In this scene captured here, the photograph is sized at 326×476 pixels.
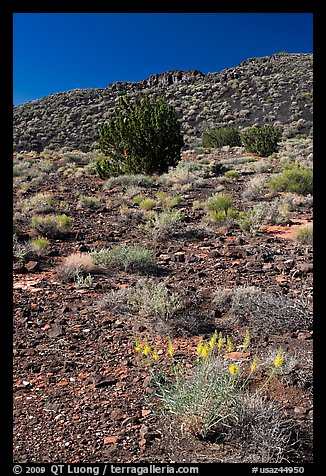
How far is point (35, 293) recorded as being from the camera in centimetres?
553

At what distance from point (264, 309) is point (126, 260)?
255cm

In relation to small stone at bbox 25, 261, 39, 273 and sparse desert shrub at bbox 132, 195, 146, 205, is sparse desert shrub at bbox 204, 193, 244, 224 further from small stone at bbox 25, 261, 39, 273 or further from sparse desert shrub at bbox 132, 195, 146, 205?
small stone at bbox 25, 261, 39, 273

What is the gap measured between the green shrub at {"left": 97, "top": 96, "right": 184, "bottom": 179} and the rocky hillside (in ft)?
62.8

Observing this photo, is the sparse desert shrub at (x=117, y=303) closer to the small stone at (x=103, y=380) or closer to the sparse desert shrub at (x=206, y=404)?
the small stone at (x=103, y=380)

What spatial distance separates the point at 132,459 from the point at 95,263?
424 cm

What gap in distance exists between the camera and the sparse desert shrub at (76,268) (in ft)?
19.9

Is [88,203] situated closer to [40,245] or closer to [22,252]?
[40,245]

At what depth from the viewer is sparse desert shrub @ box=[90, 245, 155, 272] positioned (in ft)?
20.8

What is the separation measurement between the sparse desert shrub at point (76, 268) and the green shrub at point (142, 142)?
10802 millimetres

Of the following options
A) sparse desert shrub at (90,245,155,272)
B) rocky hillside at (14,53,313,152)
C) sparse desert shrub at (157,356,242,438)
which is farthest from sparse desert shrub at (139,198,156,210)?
rocky hillside at (14,53,313,152)

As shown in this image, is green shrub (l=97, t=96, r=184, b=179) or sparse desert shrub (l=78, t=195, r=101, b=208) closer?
sparse desert shrub (l=78, t=195, r=101, b=208)

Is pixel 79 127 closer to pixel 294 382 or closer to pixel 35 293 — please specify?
pixel 35 293
